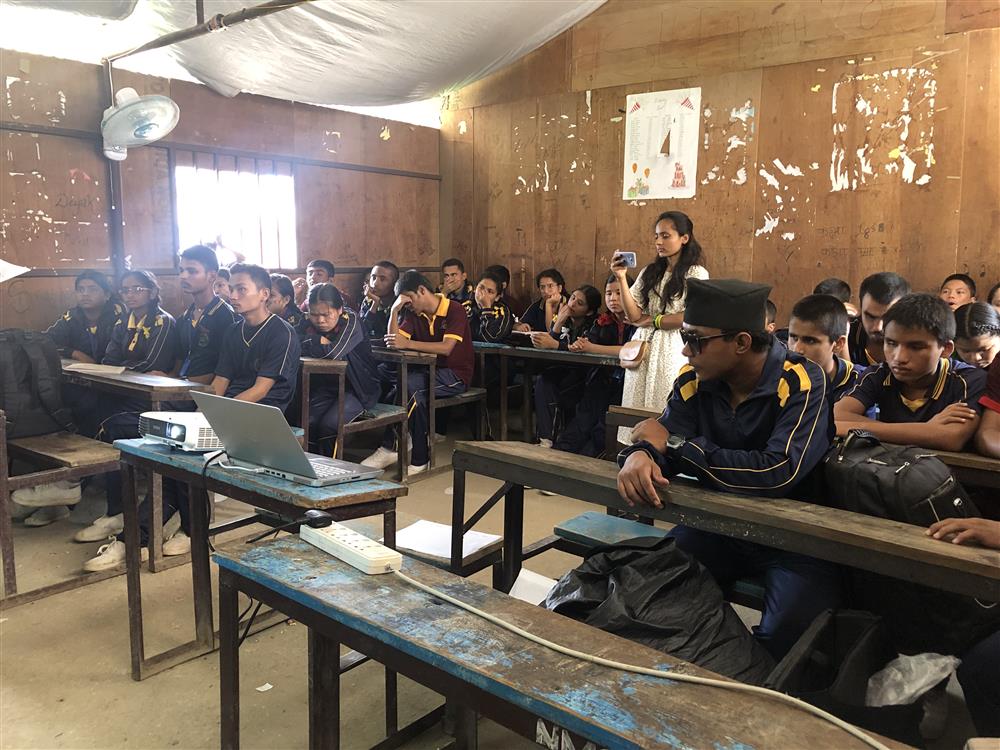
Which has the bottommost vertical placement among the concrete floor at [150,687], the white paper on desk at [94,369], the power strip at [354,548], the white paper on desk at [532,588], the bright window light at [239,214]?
the concrete floor at [150,687]

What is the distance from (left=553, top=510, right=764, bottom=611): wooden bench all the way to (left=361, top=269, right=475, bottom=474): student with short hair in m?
2.32

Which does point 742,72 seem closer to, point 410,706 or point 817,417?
point 817,417

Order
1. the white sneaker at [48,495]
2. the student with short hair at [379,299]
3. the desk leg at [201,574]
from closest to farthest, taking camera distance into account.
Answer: the desk leg at [201,574] → the white sneaker at [48,495] → the student with short hair at [379,299]

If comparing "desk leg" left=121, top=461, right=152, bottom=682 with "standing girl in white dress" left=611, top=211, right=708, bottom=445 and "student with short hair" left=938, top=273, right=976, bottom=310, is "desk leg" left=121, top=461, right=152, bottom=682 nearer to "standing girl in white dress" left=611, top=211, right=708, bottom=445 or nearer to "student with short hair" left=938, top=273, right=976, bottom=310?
"standing girl in white dress" left=611, top=211, right=708, bottom=445

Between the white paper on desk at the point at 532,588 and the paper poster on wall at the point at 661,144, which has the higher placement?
the paper poster on wall at the point at 661,144

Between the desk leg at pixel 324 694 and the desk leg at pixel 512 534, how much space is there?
0.90 meters

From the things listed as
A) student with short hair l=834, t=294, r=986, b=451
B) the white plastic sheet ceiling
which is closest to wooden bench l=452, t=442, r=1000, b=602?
student with short hair l=834, t=294, r=986, b=451

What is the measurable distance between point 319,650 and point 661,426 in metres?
1.07

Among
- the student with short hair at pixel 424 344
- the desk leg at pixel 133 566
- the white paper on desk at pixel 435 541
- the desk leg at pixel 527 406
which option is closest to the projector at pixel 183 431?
the desk leg at pixel 133 566

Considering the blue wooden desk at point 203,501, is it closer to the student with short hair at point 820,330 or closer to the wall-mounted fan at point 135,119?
the student with short hair at point 820,330

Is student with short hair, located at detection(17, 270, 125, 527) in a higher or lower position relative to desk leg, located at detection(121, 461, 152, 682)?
higher

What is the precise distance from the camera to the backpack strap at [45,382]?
3430mm

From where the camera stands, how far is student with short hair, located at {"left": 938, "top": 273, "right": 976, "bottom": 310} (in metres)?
4.24

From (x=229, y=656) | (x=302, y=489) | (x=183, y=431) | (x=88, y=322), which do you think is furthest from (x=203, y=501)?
(x=88, y=322)
